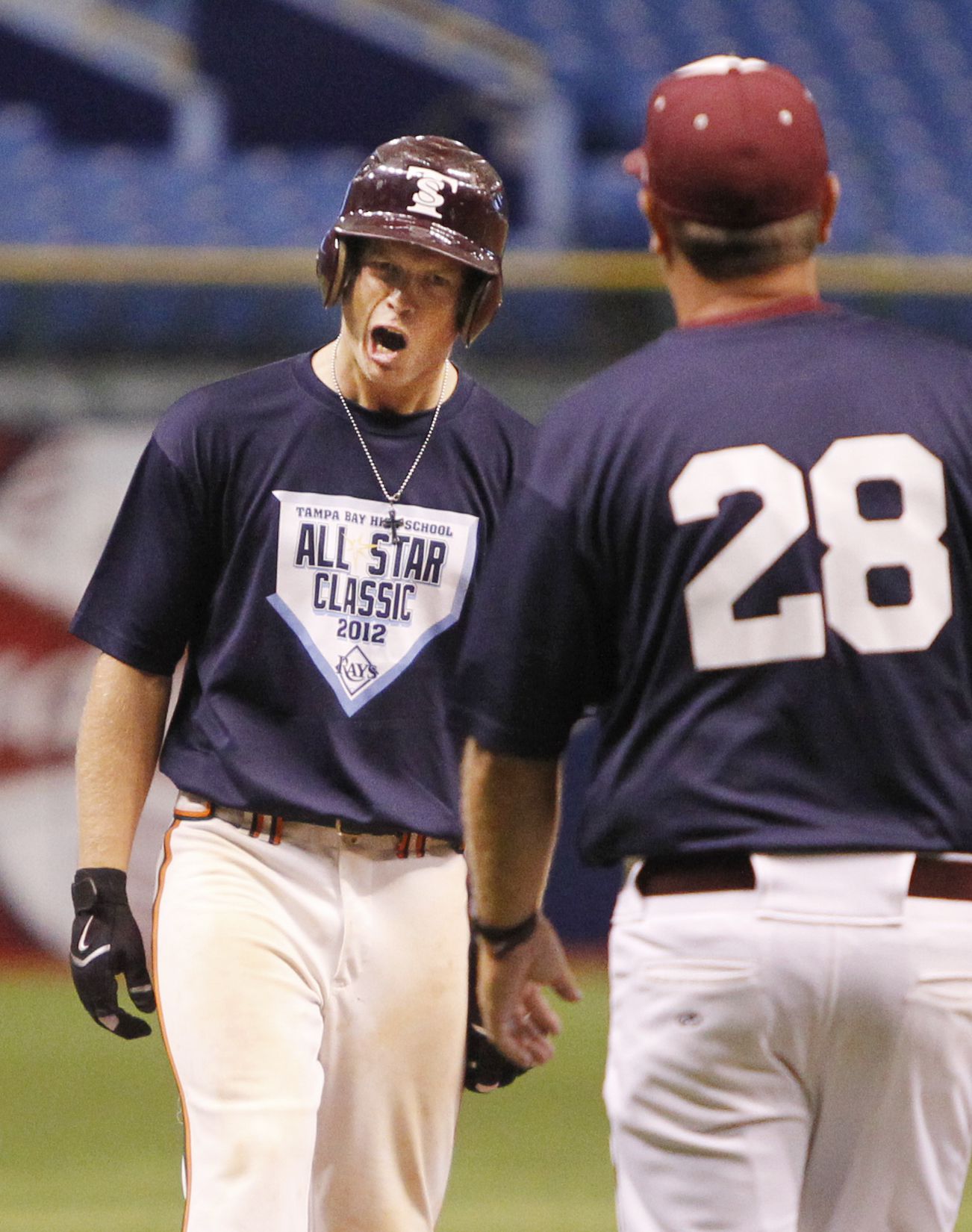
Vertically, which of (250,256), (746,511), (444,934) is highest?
(250,256)

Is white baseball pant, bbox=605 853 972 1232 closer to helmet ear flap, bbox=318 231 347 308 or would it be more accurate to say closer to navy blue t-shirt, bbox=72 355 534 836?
navy blue t-shirt, bbox=72 355 534 836

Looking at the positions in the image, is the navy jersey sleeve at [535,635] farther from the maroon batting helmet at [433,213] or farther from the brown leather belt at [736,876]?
the maroon batting helmet at [433,213]

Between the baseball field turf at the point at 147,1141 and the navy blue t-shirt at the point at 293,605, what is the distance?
2291mm

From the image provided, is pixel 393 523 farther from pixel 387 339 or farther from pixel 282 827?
pixel 282 827

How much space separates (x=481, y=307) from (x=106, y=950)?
1.33 meters

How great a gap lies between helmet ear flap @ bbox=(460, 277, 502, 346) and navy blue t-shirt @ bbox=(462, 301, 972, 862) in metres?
1.21

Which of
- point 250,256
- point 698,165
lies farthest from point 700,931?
point 250,256

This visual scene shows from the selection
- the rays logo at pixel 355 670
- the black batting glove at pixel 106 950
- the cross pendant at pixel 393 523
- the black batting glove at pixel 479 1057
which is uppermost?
the cross pendant at pixel 393 523

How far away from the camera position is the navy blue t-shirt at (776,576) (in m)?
2.19

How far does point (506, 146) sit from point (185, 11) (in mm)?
2504

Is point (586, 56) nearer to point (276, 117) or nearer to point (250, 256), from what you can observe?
point (276, 117)

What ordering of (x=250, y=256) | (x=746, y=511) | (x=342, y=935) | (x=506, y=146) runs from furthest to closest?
1. (x=506, y=146)
2. (x=250, y=256)
3. (x=342, y=935)
4. (x=746, y=511)

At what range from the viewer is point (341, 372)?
347 cm

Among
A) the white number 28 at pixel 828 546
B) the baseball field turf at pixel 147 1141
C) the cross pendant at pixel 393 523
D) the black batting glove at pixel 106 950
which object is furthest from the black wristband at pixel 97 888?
the baseball field turf at pixel 147 1141
